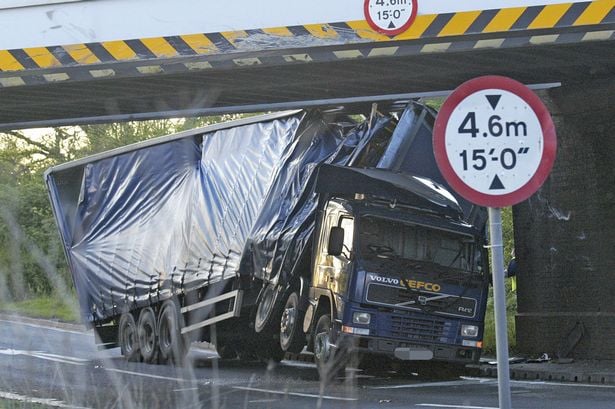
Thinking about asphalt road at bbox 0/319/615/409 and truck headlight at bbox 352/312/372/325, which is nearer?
asphalt road at bbox 0/319/615/409

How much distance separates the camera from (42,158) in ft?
144

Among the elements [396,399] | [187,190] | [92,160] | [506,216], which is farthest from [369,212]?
[506,216]

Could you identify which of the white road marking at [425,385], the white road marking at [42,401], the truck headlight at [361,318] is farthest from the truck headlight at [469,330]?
the white road marking at [42,401]

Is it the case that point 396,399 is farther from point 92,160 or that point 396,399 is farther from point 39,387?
point 92,160

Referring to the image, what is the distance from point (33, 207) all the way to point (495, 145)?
42.6 metres

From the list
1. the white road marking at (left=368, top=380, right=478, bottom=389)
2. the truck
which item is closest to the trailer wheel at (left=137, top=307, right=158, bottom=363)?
the truck

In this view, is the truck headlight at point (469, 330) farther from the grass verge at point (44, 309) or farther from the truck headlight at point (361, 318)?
the grass verge at point (44, 309)

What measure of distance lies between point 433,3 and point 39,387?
7.77 m

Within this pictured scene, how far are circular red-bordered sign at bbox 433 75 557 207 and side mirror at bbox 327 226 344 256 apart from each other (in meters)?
10.5

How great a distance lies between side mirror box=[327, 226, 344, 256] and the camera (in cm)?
1636

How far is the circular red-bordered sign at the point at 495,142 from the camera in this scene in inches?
227

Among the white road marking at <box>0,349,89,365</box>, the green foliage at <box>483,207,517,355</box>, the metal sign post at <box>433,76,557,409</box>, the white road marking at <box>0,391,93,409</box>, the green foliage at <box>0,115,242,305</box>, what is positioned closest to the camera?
the metal sign post at <box>433,76,557,409</box>

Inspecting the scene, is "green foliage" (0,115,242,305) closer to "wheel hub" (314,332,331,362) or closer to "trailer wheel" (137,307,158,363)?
"trailer wheel" (137,307,158,363)

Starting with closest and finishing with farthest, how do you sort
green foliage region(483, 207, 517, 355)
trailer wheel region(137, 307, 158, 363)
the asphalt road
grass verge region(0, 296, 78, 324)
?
the asphalt road < green foliage region(483, 207, 517, 355) < trailer wheel region(137, 307, 158, 363) < grass verge region(0, 296, 78, 324)
